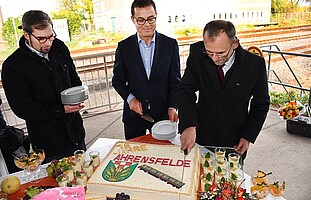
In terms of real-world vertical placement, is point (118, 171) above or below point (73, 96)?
below

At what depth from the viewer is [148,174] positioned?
116 centimetres

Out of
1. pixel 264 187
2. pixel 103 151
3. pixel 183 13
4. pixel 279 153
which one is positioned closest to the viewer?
pixel 264 187

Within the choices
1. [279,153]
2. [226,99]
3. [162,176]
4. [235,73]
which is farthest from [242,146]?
[279,153]

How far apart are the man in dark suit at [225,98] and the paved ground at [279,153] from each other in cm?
87

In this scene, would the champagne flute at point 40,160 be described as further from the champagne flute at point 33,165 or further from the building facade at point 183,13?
the building facade at point 183,13

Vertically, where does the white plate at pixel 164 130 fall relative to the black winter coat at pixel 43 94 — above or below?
below

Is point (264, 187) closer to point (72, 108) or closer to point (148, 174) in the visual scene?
point (148, 174)

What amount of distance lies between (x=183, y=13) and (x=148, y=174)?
5.19 m

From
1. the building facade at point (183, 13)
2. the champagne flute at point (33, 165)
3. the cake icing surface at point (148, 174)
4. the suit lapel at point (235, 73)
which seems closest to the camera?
the cake icing surface at point (148, 174)

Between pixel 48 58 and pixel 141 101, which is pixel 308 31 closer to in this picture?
pixel 141 101

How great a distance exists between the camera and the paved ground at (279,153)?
7.93 ft

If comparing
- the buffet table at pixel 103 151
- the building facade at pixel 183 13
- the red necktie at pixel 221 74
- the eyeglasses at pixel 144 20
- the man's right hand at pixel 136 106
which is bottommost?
the buffet table at pixel 103 151

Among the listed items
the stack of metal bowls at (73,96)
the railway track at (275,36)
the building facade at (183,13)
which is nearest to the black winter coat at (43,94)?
the stack of metal bowls at (73,96)

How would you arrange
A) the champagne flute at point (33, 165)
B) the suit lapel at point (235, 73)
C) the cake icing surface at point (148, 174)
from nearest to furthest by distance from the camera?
the cake icing surface at point (148, 174), the champagne flute at point (33, 165), the suit lapel at point (235, 73)
